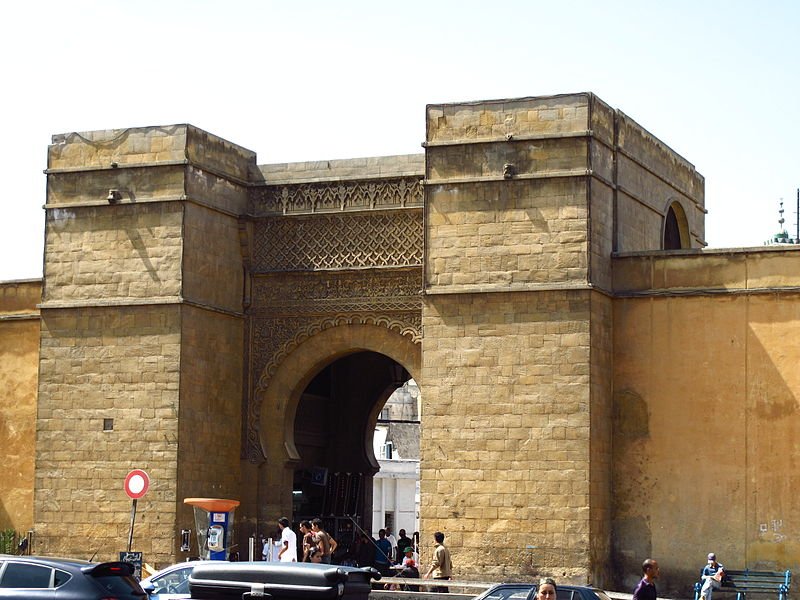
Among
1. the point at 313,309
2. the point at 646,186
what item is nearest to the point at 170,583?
the point at 313,309

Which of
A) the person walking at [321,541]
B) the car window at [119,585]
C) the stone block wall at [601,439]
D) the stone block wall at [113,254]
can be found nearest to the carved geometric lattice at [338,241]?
the stone block wall at [113,254]

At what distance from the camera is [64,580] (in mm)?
13102

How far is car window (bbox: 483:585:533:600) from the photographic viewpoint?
14.3m

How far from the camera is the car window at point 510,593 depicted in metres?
14.3

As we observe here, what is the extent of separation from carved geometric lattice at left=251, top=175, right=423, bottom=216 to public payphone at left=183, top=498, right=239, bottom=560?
4893mm

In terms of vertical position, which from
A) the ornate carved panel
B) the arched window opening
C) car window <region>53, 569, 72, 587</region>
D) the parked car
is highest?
the arched window opening

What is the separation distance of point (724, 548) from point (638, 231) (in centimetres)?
489

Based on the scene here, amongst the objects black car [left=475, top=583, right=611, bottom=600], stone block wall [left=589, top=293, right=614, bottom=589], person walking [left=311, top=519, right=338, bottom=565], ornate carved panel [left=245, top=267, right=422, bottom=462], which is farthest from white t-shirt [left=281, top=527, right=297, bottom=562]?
black car [left=475, top=583, right=611, bottom=600]

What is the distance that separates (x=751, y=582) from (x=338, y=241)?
25.4 feet

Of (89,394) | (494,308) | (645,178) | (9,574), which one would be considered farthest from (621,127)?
(9,574)

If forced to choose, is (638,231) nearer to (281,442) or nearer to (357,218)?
(357,218)

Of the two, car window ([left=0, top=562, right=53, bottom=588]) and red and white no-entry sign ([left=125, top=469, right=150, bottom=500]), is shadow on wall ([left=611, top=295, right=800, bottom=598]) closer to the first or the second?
red and white no-entry sign ([left=125, top=469, right=150, bottom=500])

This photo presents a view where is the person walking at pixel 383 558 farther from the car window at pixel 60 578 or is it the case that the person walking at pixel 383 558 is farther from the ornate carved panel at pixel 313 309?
the car window at pixel 60 578

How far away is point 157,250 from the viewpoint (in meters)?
22.1
